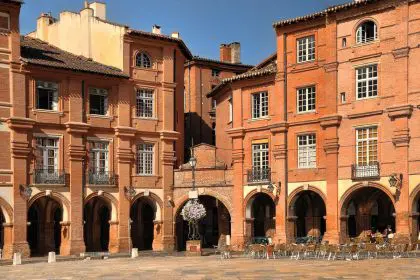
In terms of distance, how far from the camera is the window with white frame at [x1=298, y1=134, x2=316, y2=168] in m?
44.9

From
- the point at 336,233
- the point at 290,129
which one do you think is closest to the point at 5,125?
the point at 290,129

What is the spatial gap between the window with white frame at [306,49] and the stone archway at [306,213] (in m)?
8.20

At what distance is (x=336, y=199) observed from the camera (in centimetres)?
4312

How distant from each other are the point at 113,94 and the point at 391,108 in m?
18.3

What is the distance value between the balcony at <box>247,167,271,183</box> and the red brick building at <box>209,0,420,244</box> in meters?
0.07

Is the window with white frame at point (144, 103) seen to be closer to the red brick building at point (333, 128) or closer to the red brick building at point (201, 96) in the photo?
the red brick building at point (333, 128)

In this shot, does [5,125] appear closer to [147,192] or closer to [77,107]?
[77,107]

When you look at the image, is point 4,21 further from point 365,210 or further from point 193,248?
point 365,210

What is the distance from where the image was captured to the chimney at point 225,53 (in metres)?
68.4

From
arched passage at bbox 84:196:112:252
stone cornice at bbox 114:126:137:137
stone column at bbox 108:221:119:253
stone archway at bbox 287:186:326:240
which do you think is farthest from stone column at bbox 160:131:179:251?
Answer: stone archway at bbox 287:186:326:240

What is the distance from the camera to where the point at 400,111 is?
4069cm

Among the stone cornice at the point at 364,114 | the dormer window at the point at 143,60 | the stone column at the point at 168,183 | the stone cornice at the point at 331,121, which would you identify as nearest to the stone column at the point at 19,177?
the dormer window at the point at 143,60

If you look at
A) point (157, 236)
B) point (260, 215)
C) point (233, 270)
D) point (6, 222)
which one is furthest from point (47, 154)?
point (233, 270)

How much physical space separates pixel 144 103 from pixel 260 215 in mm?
11246
